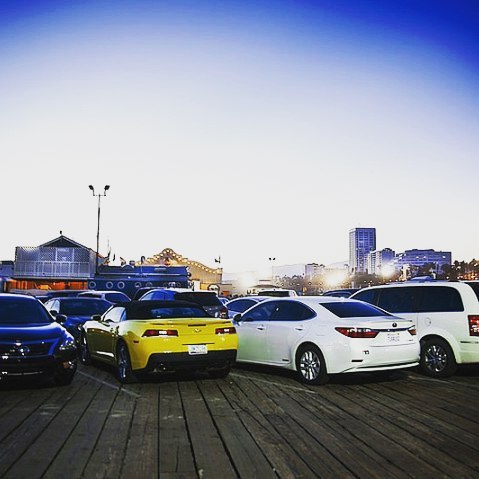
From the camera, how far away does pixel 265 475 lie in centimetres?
479

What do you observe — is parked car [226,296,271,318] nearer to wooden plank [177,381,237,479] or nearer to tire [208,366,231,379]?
tire [208,366,231,379]

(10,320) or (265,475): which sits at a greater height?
(10,320)

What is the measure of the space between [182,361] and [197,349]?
0.35 m

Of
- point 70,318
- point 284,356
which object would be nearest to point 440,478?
point 284,356

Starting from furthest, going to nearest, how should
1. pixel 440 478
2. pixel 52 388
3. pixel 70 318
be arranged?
pixel 70 318, pixel 52 388, pixel 440 478

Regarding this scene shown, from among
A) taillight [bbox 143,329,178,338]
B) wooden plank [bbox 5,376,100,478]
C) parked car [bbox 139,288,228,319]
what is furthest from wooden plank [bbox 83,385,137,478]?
parked car [bbox 139,288,228,319]

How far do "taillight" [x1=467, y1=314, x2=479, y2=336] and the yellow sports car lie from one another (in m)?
4.47

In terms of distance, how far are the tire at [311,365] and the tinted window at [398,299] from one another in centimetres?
279

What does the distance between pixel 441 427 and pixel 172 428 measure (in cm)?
323

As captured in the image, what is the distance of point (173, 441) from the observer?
5898mm

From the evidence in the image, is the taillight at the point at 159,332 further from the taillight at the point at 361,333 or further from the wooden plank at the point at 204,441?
the taillight at the point at 361,333

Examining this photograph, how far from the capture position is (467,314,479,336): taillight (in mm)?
10297

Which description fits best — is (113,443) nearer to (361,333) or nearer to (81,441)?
(81,441)

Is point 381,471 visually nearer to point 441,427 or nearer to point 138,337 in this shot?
point 441,427
